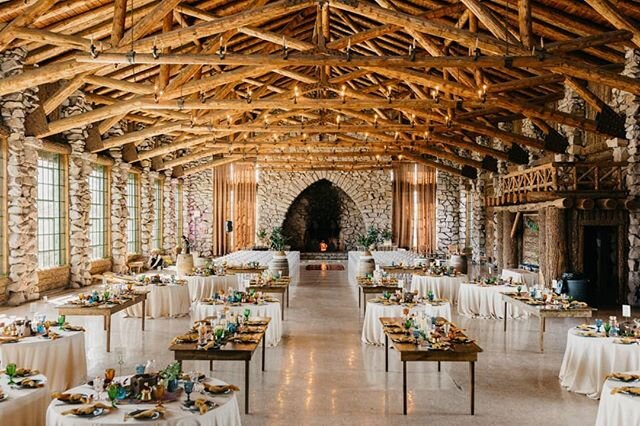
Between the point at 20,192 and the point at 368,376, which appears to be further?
the point at 20,192

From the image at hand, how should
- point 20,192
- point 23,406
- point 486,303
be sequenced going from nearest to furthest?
point 23,406 < point 486,303 < point 20,192

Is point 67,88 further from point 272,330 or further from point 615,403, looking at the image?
point 615,403

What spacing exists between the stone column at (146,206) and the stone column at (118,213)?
2.49 meters

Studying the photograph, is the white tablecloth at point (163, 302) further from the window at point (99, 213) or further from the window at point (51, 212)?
the window at point (99, 213)

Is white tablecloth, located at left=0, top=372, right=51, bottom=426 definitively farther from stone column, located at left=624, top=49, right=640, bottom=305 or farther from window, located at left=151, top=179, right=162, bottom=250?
window, located at left=151, top=179, right=162, bottom=250

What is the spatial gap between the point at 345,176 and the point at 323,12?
15127 mm

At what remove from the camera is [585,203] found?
12.3m

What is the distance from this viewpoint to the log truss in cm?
892

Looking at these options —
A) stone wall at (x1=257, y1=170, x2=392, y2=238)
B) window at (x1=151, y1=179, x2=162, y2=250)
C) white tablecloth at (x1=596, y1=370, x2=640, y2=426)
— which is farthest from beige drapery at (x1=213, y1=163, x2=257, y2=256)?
white tablecloth at (x1=596, y1=370, x2=640, y2=426)

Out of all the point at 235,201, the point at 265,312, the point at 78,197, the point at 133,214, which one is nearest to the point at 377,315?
the point at 265,312

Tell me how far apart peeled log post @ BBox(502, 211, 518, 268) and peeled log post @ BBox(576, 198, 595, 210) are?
529 centimetres

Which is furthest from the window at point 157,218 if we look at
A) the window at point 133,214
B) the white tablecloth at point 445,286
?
the white tablecloth at point 445,286

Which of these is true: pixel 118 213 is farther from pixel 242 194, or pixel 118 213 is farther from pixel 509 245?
pixel 509 245

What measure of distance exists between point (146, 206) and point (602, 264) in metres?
14.9
